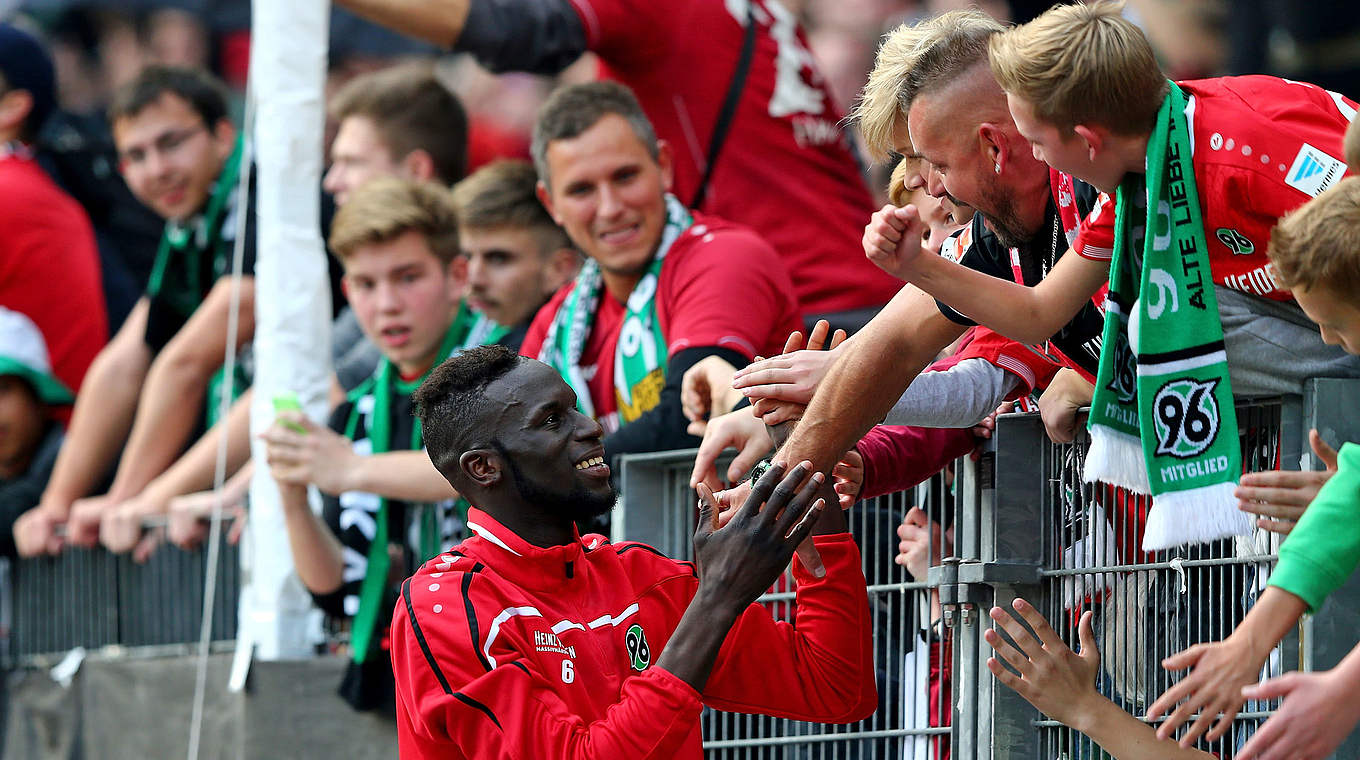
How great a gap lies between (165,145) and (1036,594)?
195 inches

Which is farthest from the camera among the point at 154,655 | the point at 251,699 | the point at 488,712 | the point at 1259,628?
the point at 154,655

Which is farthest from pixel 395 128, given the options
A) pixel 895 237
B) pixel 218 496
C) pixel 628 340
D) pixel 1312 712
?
pixel 1312 712

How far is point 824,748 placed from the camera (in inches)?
165

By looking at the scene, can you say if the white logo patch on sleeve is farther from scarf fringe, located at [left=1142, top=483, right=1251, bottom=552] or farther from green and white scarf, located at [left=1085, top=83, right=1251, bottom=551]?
scarf fringe, located at [left=1142, top=483, right=1251, bottom=552]

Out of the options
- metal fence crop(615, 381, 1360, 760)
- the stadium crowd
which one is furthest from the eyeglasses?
metal fence crop(615, 381, 1360, 760)

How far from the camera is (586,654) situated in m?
3.49

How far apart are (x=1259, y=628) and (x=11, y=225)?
6.87 m

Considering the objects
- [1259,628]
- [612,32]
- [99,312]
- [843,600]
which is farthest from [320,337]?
[1259,628]

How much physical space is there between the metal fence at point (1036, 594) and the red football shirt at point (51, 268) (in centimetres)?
476

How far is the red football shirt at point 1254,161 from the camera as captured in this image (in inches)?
119

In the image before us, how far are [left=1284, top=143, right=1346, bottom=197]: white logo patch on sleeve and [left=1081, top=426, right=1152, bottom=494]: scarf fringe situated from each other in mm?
510

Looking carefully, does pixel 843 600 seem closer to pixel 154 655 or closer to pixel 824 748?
pixel 824 748

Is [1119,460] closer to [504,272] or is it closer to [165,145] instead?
[504,272]

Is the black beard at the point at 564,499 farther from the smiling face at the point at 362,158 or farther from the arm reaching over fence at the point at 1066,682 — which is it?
the smiling face at the point at 362,158
